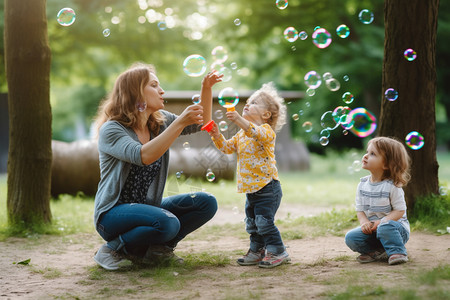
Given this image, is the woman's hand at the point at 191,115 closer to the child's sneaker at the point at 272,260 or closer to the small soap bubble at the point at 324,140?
the child's sneaker at the point at 272,260

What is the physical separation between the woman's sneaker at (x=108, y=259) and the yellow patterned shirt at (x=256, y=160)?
0.99 metres

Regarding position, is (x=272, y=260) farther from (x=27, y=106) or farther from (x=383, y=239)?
(x=27, y=106)

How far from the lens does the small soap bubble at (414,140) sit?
5.11 meters

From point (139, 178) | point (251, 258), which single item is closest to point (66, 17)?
point (139, 178)

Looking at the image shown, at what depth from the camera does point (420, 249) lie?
431 cm

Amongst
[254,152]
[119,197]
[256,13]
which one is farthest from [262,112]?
[256,13]

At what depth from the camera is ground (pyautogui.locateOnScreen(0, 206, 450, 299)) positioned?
10.5 ft

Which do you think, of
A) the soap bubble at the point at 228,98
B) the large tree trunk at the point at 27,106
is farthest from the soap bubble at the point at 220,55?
the large tree trunk at the point at 27,106

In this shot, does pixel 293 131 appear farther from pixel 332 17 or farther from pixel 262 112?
pixel 262 112

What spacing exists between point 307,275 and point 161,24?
2.91 m

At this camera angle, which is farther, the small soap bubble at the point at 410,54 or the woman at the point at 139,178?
the small soap bubble at the point at 410,54

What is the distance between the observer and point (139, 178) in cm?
399

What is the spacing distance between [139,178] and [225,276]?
0.93 meters

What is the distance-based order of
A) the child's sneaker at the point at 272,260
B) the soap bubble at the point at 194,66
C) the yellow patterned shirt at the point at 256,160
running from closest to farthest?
the child's sneaker at the point at 272,260
the yellow patterned shirt at the point at 256,160
the soap bubble at the point at 194,66
